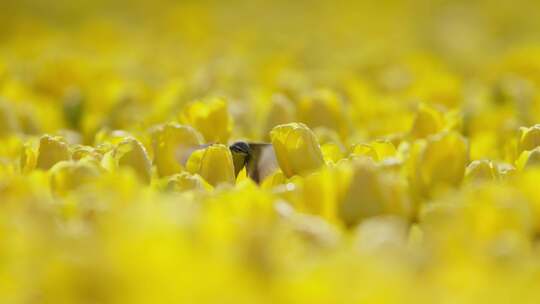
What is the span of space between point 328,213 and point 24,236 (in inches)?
12.6

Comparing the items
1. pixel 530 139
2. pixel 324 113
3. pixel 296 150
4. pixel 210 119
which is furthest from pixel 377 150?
pixel 324 113

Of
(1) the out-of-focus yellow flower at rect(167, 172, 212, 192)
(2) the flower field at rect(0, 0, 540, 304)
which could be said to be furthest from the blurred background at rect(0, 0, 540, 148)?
(1) the out-of-focus yellow flower at rect(167, 172, 212, 192)

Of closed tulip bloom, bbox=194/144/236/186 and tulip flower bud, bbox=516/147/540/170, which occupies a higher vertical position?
closed tulip bloom, bbox=194/144/236/186

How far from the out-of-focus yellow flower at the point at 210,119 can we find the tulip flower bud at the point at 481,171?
411 mm

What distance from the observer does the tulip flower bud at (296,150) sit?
1.10 meters

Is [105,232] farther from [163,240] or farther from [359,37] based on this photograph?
[359,37]

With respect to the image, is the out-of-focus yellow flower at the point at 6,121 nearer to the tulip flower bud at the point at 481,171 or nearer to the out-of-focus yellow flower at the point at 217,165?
the out-of-focus yellow flower at the point at 217,165

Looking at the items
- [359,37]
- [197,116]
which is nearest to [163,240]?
[197,116]

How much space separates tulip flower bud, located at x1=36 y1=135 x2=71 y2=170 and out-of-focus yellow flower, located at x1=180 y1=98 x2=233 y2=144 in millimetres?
280

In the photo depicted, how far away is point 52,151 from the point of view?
1.09 metres

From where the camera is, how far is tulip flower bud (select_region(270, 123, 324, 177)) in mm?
1100

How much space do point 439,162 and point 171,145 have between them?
0.34 m

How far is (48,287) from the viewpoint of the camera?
60 cm

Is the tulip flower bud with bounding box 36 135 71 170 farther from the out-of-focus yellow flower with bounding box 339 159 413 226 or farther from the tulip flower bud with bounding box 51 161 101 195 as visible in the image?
the out-of-focus yellow flower with bounding box 339 159 413 226
